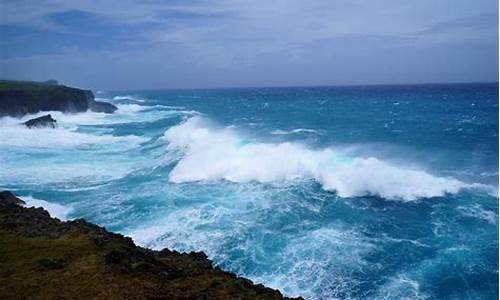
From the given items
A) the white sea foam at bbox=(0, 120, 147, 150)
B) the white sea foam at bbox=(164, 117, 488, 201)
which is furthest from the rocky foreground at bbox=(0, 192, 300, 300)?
the white sea foam at bbox=(0, 120, 147, 150)

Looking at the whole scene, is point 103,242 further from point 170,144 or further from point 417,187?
point 170,144

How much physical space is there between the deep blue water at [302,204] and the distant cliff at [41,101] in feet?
80.5

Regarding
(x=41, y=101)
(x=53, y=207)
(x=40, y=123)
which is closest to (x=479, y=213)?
(x=53, y=207)

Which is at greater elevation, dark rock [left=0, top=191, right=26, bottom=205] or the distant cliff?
the distant cliff

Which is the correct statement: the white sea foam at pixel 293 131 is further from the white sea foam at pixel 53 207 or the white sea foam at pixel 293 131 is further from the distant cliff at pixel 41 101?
the distant cliff at pixel 41 101

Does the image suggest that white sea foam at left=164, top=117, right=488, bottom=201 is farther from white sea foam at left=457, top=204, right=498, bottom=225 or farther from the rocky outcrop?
the rocky outcrop

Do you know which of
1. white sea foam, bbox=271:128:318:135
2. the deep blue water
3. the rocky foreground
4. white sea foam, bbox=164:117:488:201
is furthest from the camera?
white sea foam, bbox=271:128:318:135

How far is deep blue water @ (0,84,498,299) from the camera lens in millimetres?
15242

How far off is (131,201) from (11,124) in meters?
42.8

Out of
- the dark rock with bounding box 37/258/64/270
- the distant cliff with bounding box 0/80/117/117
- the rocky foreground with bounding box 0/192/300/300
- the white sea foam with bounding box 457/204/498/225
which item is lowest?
the white sea foam with bounding box 457/204/498/225

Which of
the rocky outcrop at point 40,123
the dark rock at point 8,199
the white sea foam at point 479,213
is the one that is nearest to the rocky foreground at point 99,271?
the dark rock at point 8,199

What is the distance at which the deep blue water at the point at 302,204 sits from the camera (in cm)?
1524

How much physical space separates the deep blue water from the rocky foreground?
3023 millimetres

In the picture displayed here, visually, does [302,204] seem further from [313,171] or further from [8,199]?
[8,199]
